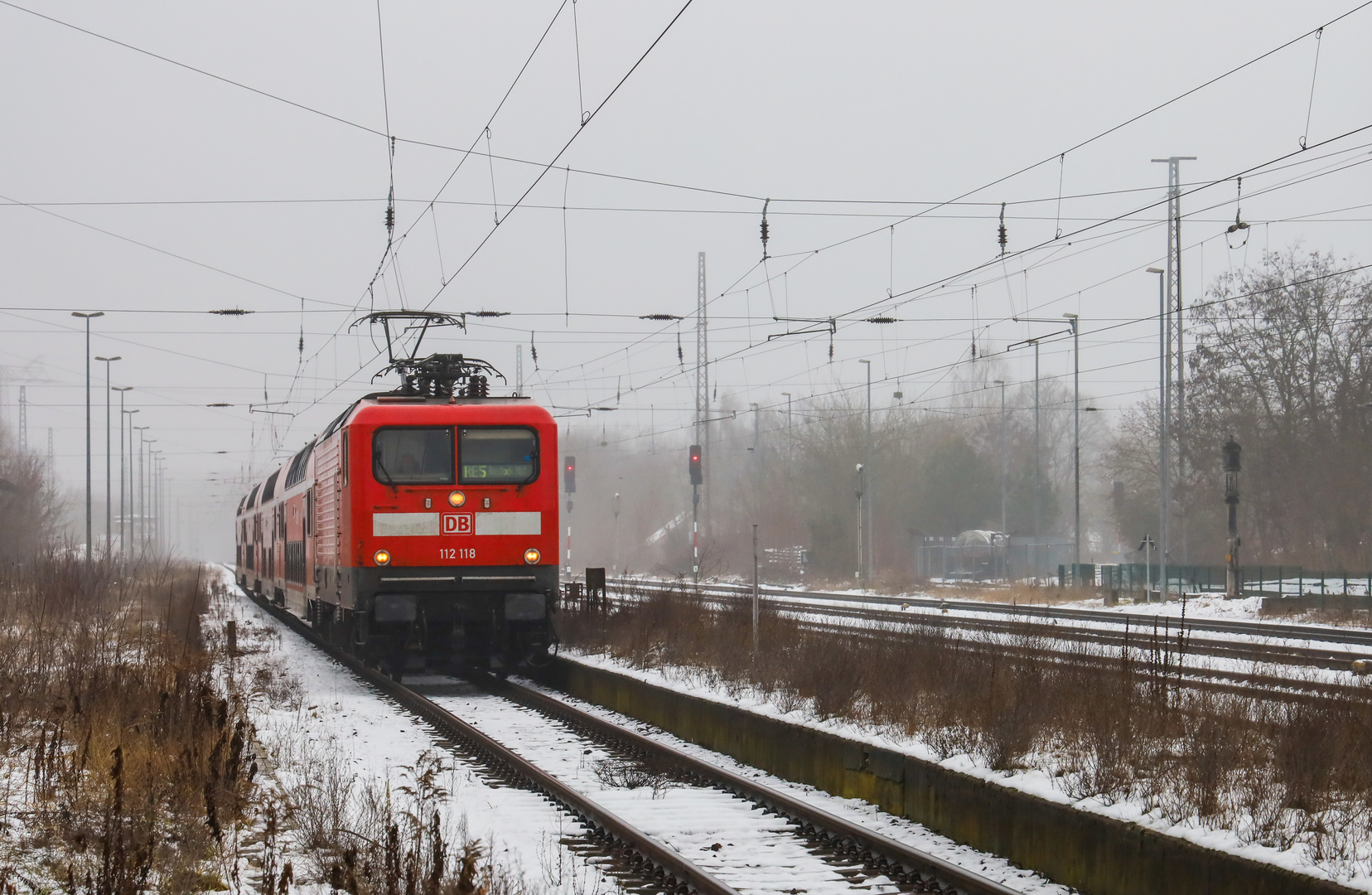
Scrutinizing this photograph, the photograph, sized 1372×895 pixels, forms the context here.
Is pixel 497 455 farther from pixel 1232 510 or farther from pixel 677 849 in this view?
pixel 1232 510

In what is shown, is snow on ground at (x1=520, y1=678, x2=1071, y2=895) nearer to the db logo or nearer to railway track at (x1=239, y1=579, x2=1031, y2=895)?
railway track at (x1=239, y1=579, x2=1031, y2=895)

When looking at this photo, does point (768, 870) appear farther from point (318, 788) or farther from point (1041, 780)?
point (318, 788)

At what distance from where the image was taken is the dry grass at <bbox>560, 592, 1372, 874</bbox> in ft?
24.6

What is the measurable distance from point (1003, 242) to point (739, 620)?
7784mm

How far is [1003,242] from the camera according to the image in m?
22.9

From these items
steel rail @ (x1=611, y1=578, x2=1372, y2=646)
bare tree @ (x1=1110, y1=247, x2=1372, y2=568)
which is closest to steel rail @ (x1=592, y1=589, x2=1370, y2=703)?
steel rail @ (x1=611, y1=578, x2=1372, y2=646)

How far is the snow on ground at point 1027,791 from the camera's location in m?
6.54

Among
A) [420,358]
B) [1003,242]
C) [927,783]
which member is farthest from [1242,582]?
[927,783]

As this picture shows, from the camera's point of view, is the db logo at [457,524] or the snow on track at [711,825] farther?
the db logo at [457,524]

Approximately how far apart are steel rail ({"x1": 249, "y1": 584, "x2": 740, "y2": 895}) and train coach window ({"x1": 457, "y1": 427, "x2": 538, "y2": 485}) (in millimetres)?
2835

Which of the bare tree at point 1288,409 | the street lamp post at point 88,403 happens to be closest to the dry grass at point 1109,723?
the bare tree at point 1288,409

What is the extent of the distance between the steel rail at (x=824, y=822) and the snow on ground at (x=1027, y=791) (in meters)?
0.40

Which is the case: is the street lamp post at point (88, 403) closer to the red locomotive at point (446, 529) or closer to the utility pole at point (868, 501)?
the utility pole at point (868, 501)

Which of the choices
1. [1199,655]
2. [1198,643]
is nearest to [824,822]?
[1199,655]
